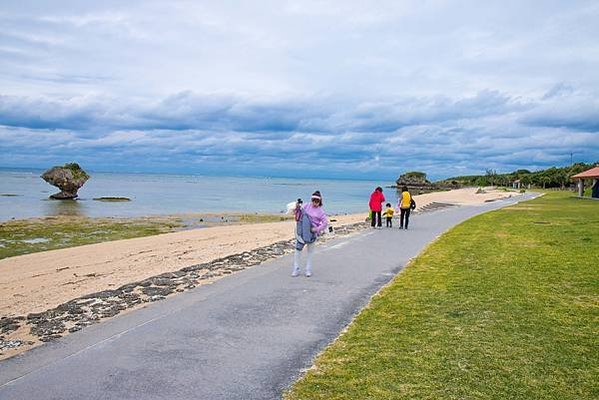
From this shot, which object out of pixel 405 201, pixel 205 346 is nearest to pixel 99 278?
pixel 205 346

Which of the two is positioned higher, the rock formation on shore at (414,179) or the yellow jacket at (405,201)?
the rock formation on shore at (414,179)

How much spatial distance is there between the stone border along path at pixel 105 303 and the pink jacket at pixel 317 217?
225cm

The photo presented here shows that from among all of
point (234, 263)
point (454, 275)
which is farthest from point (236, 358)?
point (234, 263)

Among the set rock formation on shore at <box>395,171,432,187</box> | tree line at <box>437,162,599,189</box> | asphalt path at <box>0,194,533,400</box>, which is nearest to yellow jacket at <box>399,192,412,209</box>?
asphalt path at <box>0,194,533,400</box>

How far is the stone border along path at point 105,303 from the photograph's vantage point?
7082 millimetres

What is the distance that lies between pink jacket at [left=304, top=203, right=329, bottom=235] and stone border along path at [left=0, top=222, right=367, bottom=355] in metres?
2.25

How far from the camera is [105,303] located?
865cm

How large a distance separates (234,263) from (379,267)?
138 inches

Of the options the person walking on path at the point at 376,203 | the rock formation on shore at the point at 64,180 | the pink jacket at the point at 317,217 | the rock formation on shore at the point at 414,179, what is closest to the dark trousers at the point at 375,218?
the person walking on path at the point at 376,203

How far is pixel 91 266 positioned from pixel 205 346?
1006cm

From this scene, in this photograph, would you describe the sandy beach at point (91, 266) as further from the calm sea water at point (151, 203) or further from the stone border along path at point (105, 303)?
the calm sea water at point (151, 203)

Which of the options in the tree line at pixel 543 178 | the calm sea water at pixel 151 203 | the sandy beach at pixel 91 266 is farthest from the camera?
the tree line at pixel 543 178

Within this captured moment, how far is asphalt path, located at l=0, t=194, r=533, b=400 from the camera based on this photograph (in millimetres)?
4988

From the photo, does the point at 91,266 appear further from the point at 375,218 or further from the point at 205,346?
the point at 375,218
